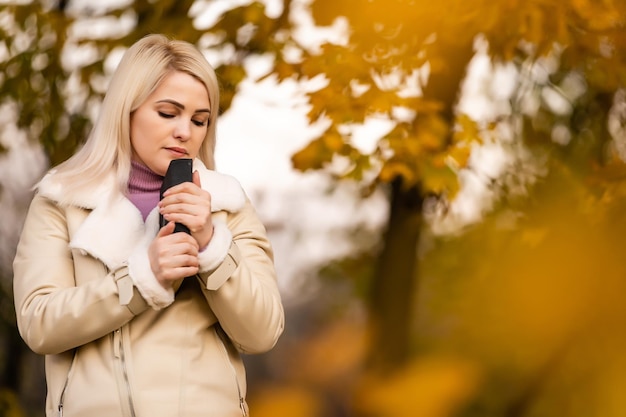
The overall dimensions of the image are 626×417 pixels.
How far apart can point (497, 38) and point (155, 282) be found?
2994 millimetres

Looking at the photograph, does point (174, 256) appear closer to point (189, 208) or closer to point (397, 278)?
point (189, 208)

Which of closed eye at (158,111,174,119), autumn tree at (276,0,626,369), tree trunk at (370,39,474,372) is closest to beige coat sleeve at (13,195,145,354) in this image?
closed eye at (158,111,174,119)

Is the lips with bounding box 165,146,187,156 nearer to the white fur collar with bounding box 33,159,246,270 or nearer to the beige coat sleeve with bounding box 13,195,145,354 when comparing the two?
the white fur collar with bounding box 33,159,246,270

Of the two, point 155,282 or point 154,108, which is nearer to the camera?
point 155,282

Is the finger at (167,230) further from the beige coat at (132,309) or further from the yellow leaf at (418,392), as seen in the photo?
the yellow leaf at (418,392)

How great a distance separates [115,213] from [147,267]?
0.26m

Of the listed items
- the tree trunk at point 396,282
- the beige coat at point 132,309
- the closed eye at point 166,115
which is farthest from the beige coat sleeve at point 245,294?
the tree trunk at point 396,282

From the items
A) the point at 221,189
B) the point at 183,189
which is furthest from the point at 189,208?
the point at 221,189

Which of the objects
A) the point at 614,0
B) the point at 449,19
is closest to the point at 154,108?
the point at 449,19

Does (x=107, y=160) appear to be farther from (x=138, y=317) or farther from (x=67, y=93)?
(x=67, y=93)

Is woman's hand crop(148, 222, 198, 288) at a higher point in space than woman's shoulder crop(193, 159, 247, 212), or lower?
higher

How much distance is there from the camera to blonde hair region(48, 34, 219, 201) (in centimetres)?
243

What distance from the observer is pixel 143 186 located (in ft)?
8.14

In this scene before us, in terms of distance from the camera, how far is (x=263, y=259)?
8.09 feet
